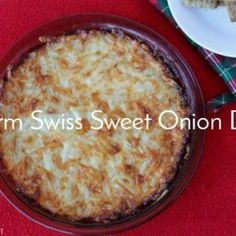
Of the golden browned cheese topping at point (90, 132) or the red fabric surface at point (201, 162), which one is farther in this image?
the red fabric surface at point (201, 162)

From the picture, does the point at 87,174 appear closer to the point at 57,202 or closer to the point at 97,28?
the point at 57,202

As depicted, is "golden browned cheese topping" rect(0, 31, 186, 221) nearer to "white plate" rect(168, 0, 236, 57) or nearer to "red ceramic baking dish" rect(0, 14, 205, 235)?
"red ceramic baking dish" rect(0, 14, 205, 235)

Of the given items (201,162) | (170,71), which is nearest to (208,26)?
(170,71)

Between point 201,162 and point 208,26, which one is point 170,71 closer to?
point 208,26

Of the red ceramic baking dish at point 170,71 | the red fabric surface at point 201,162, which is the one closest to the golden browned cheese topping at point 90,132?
the red ceramic baking dish at point 170,71

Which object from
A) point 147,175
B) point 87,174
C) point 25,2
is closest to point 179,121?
point 147,175

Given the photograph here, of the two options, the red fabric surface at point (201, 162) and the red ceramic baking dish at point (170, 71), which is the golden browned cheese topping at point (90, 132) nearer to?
the red ceramic baking dish at point (170, 71)
